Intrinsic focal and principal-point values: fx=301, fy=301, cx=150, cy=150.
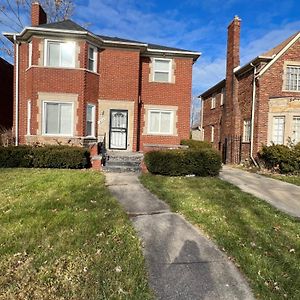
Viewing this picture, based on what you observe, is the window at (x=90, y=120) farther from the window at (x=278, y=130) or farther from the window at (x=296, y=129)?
the window at (x=296, y=129)

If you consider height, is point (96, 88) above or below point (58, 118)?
above

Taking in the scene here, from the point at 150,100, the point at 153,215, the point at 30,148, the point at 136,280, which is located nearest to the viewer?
the point at 136,280

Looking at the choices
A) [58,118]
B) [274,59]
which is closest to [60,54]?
[58,118]

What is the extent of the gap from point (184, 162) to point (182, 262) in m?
7.46

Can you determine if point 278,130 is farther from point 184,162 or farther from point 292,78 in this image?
point 184,162

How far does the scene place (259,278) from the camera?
13.4ft

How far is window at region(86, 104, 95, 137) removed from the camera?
54.5 feet

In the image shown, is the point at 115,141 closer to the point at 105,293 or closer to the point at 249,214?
the point at 249,214

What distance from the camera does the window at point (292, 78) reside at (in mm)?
18328

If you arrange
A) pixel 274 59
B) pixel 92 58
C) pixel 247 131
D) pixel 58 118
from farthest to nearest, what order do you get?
pixel 247 131 → pixel 274 59 → pixel 92 58 → pixel 58 118

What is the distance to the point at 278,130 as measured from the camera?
18.1 m

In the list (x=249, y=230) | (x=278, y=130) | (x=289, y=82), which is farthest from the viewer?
(x=289, y=82)

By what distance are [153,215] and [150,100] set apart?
40.3ft

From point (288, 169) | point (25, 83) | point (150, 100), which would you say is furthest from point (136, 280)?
point (25, 83)
